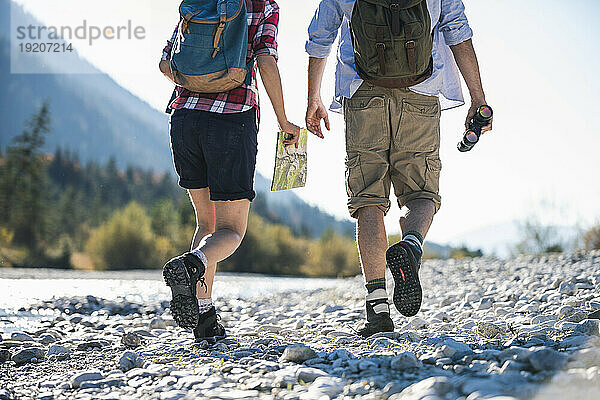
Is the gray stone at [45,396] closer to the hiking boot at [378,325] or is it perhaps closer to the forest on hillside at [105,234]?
the hiking boot at [378,325]

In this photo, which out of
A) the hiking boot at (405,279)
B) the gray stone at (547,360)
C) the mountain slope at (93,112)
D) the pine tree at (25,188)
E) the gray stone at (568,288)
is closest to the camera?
the gray stone at (547,360)

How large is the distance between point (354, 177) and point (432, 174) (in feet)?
1.12

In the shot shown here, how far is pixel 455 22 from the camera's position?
255cm

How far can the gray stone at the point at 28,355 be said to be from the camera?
2.41 m


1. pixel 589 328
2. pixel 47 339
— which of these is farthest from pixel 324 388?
pixel 47 339

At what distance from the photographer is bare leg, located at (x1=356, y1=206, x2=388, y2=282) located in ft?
8.02

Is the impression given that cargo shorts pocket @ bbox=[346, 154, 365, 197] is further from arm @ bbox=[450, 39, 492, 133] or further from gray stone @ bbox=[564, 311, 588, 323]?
gray stone @ bbox=[564, 311, 588, 323]

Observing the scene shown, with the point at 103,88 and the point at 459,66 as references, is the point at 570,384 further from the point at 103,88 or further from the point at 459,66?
the point at 103,88

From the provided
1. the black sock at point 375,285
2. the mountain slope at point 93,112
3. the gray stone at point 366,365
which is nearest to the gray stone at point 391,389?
the gray stone at point 366,365

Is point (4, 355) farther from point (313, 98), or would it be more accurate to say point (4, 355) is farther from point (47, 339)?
point (313, 98)

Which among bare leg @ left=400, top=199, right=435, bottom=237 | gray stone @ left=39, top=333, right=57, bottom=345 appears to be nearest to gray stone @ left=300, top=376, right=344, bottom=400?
bare leg @ left=400, top=199, right=435, bottom=237

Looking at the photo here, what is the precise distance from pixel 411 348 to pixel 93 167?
76.1 feet

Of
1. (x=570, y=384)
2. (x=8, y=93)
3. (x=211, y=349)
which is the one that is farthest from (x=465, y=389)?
(x=8, y=93)

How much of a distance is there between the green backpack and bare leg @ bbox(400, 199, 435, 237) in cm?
52
